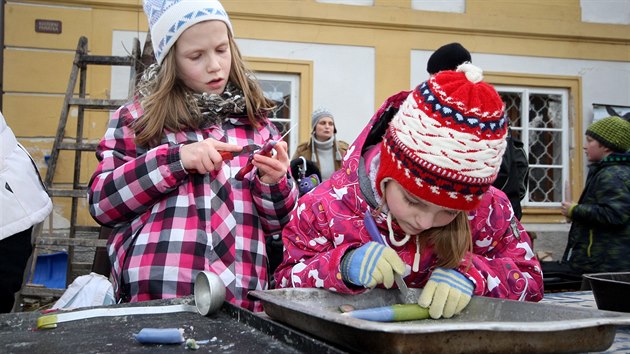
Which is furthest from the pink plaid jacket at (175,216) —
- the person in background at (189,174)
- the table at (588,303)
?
the table at (588,303)

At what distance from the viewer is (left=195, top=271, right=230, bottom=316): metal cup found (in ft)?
3.44

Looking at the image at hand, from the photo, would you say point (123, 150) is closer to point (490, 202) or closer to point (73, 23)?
point (490, 202)

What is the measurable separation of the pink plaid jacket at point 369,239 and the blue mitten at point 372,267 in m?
0.07

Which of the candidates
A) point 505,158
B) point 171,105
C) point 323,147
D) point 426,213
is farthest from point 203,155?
point 323,147

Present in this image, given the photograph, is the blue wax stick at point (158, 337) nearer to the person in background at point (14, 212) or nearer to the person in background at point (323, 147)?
the person in background at point (14, 212)

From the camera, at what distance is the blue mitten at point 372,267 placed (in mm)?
1103

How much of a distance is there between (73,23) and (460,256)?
205 inches

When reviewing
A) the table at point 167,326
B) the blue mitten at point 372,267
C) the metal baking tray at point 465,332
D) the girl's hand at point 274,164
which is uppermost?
the girl's hand at point 274,164

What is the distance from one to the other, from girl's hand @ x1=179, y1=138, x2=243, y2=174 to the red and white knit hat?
15.3 inches

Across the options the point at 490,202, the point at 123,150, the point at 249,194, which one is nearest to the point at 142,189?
the point at 123,150

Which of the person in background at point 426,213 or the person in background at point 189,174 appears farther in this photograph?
the person in background at point 189,174

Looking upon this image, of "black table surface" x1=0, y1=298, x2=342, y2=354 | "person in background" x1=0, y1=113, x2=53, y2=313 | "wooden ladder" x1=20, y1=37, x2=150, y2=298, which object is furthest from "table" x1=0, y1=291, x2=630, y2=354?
"wooden ladder" x1=20, y1=37, x2=150, y2=298

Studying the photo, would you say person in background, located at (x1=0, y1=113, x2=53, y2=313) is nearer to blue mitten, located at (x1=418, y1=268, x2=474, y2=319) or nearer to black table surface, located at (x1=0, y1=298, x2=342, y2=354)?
black table surface, located at (x1=0, y1=298, x2=342, y2=354)

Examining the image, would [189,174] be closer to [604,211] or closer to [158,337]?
[158,337]
